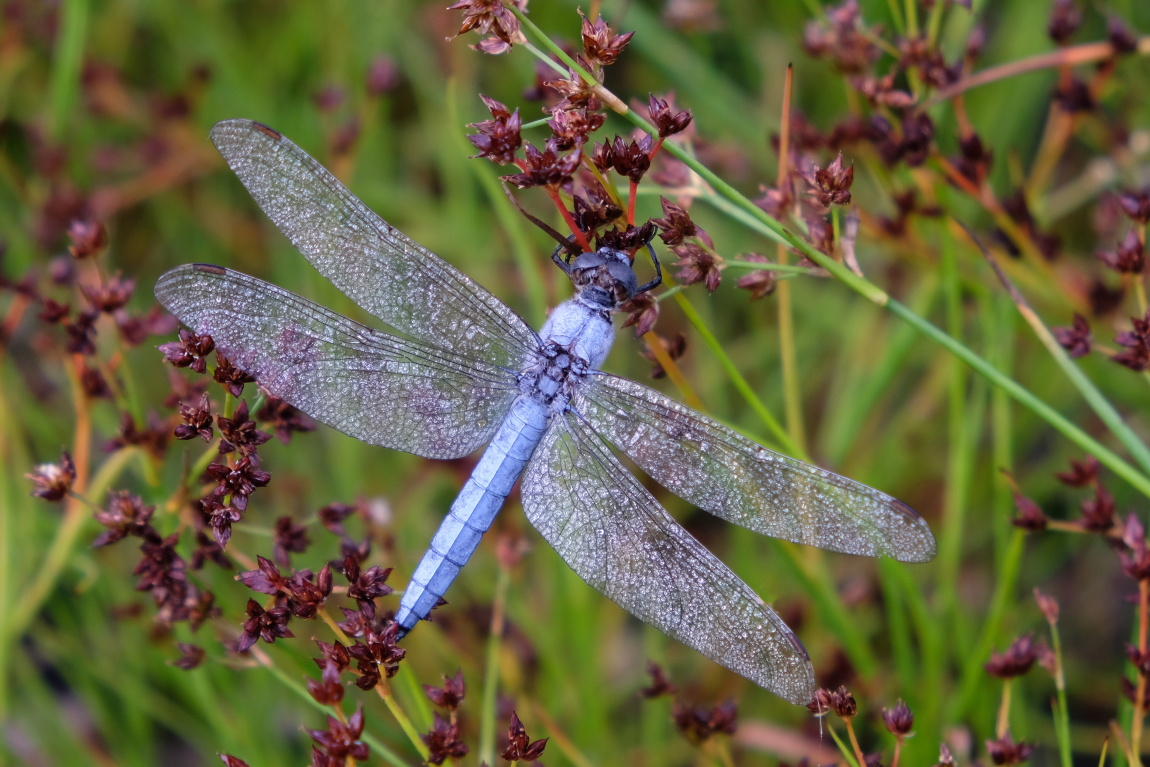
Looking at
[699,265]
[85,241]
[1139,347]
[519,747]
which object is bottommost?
[519,747]

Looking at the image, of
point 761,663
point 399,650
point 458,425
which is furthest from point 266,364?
point 761,663

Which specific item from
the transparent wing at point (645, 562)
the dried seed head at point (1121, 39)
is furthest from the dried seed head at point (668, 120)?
the dried seed head at point (1121, 39)

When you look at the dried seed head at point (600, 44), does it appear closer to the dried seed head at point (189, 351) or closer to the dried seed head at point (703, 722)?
the dried seed head at point (189, 351)

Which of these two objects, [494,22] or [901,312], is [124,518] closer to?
[494,22]

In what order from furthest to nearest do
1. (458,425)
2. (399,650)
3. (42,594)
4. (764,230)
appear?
(42,594)
(458,425)
(764,230)
(399,650)

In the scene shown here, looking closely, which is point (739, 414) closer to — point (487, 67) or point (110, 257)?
point (487, 67)

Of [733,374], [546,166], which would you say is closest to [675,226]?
[546,166]
